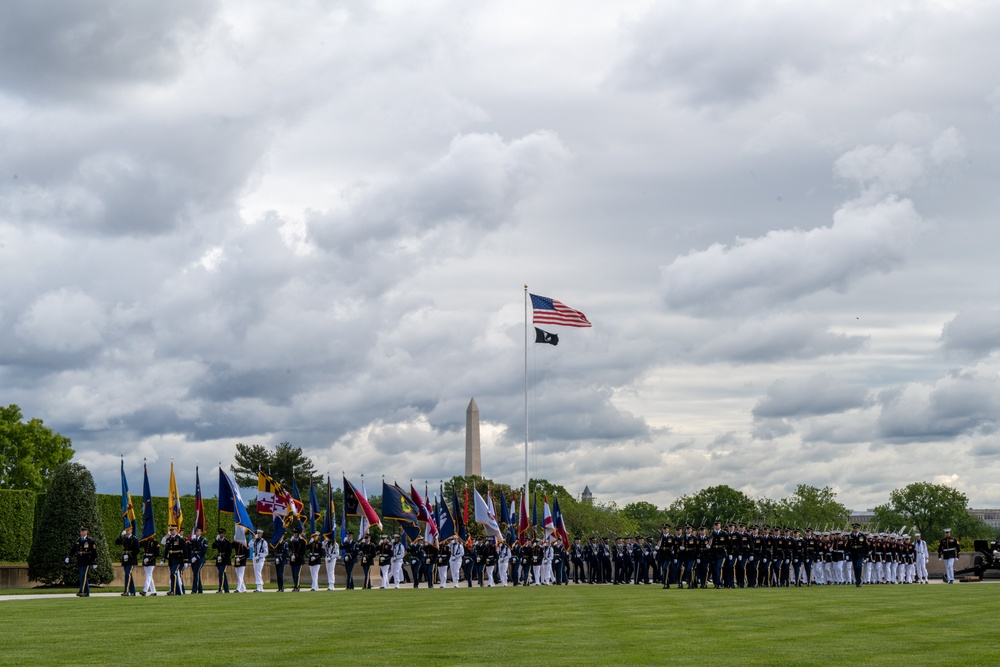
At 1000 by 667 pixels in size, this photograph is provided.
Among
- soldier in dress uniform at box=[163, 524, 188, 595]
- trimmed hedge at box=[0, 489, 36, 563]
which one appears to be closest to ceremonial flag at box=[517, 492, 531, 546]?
soldier in dress uniform at box=[163, 524, 188, 595]

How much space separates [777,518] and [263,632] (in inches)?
5615

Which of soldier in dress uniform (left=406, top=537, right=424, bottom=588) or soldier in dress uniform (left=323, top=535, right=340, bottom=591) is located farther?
soldier in dress uniform (left=406, top=537, right=424, bottom=588)

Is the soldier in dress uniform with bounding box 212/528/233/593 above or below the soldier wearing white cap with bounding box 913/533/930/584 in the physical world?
above

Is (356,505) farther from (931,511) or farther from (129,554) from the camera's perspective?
(931,511)

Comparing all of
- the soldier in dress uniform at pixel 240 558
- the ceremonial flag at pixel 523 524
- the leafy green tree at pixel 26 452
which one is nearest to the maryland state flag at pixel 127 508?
the soldier in dress uniform at pixel 240 558

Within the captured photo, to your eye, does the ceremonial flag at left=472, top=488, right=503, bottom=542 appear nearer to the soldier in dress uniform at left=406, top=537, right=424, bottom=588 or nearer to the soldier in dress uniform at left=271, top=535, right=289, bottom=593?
the soldier in dress uniform at left=406, top=537, right=424, bottom=588

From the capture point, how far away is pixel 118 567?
142 feet

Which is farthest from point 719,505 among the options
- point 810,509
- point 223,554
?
point 223,554

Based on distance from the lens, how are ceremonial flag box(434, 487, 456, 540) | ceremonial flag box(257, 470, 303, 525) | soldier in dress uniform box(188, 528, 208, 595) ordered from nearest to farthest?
1. soldier in dress uniform box(188, 528, 208, 595)
2. ceremonial flag box(257, 470, 303, 525)
3. ceremonial flag box(434, 487, 456, 540)

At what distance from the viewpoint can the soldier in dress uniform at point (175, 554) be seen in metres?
35.0

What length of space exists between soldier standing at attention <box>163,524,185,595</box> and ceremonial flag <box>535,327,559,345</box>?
22.4 meters

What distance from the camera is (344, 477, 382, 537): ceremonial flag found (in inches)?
1670

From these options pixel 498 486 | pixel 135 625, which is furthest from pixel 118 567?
pixel 498 486

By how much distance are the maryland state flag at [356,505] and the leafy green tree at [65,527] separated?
819cm
